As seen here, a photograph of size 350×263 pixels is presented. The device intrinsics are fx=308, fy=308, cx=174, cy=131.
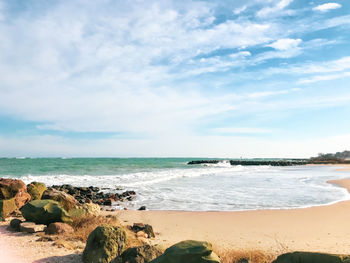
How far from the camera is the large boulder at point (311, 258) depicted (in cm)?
460

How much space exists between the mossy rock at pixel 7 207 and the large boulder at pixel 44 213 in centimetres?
168

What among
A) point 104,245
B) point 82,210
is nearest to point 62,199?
point 82,210

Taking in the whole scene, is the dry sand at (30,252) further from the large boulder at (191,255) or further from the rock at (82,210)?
the large boulder at (191,255)

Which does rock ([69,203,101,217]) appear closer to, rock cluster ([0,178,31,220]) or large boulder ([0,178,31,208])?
rock cluster ([0,178,31,220])

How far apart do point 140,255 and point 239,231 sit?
4.98m

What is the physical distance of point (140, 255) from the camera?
230 inches

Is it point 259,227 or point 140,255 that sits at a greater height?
point 140,255

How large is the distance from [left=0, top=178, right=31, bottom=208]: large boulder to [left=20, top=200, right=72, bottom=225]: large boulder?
10.1ft

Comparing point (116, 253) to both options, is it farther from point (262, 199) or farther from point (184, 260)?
point (262, 199)

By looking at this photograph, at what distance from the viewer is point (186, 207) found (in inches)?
555

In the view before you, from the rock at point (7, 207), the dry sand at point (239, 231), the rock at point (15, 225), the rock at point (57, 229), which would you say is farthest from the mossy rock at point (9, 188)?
the rock at point (57, 229)

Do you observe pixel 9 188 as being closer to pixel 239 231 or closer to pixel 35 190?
pixel 35 190

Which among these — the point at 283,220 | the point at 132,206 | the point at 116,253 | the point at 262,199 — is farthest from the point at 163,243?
the point at 262,199

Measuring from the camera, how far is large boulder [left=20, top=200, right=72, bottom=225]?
8547 mm
